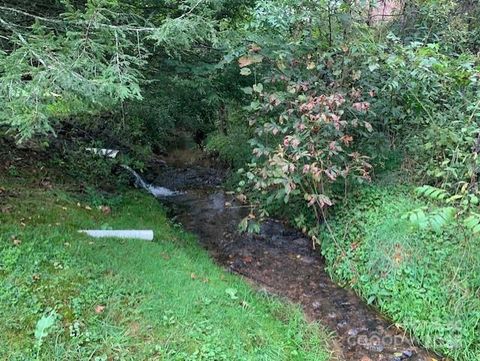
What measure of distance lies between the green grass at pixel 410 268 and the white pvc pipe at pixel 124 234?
223cm

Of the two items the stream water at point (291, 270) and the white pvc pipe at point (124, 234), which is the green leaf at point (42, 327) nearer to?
the white pvc pipe at point (124, 234)

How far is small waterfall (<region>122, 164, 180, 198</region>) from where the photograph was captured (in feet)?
25.5

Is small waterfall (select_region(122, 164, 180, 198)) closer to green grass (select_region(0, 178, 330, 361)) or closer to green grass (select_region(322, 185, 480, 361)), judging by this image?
green grass (select_region(0, 178, 330, 361))

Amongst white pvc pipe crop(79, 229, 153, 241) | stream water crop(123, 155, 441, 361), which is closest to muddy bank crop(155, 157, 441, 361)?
stream water crop(123, 155, 441, 361)

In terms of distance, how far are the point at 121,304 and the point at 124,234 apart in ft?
4.89

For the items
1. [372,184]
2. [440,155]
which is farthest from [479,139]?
[372,184]

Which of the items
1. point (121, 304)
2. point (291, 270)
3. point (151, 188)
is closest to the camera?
point (121, 304)

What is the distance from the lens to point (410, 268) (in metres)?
4.33

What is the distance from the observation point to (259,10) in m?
4.98

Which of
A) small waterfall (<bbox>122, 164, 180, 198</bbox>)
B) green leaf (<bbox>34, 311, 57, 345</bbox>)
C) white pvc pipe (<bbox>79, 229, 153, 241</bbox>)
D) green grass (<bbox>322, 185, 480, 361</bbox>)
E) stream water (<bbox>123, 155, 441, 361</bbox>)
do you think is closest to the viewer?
green leaf (<bbox>34, 311, 57, 345</bbox>)

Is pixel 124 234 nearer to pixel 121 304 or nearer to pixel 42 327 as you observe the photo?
pixel 121 304

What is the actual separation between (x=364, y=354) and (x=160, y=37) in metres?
3.33

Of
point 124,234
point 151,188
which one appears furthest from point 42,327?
point 151,188

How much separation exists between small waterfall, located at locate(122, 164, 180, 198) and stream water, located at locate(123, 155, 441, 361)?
0.07 metres
